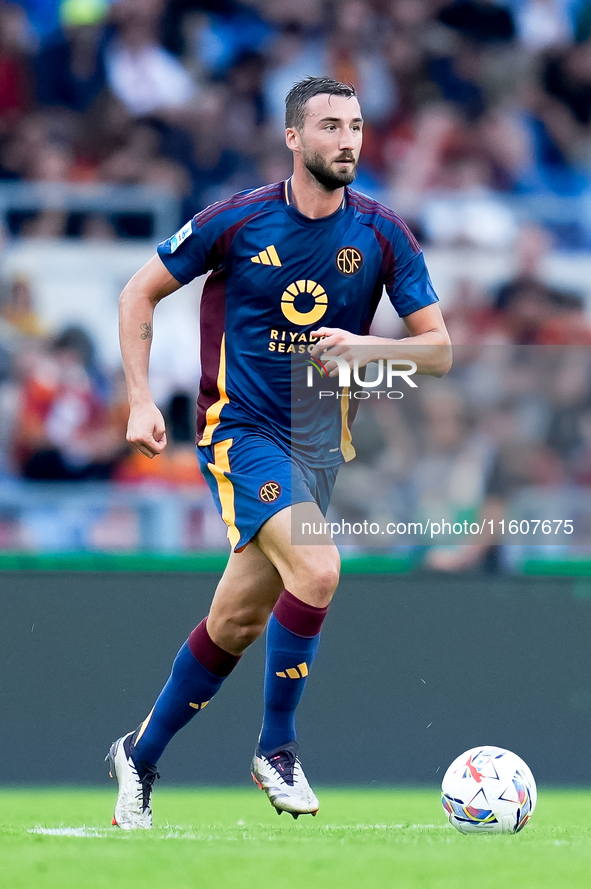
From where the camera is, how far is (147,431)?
164 inches

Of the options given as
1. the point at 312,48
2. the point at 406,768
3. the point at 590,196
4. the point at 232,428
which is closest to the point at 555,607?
the point at 406,768

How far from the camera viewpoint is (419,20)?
11609 millimetres

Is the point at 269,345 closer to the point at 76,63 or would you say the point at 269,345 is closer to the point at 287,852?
the point at 287,852

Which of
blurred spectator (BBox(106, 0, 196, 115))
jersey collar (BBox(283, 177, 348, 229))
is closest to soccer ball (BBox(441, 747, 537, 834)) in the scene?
jersey collar (BBox(283, 177, 348, 229))

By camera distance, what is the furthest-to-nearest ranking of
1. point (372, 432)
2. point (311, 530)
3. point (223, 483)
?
point (372, 432)
point (223, 483)
point (311, 530)

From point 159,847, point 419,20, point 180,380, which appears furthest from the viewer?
point 419,20

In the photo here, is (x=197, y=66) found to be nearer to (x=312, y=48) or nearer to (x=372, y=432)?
(x=312, y=48)

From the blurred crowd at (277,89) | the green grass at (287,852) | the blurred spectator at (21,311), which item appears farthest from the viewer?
the blurred crowd at (277,89)

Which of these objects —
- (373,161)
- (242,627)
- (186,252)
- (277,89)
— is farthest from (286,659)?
(277,89)

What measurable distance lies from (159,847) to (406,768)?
3.06 m

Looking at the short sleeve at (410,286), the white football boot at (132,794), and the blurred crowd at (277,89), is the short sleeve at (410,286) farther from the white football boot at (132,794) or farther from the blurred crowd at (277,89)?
the blurred crowd at (277,89)

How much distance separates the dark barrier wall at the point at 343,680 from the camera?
20.9ft

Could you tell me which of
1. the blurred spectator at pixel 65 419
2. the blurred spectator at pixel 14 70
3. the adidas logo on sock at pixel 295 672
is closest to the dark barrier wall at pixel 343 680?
the blurred spectator at pixel 65 419

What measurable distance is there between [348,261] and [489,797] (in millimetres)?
1798
